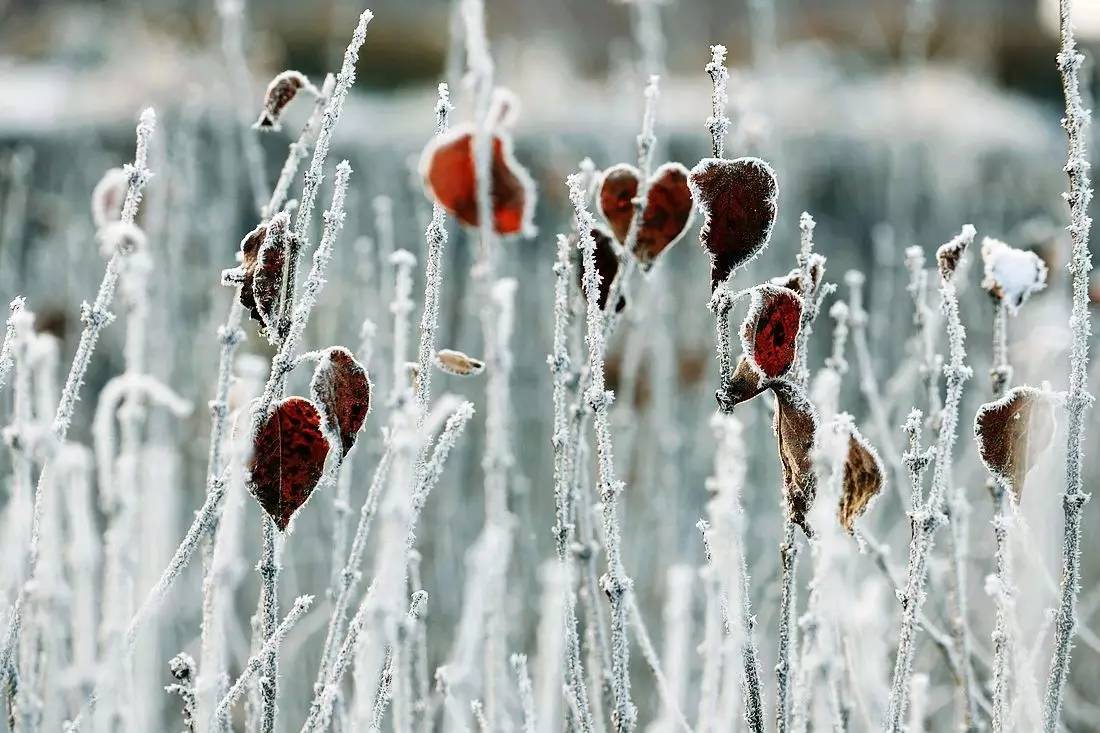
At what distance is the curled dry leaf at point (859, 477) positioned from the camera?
2.33 feet

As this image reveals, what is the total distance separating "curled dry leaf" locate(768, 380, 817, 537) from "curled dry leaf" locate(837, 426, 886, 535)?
3 centimetres

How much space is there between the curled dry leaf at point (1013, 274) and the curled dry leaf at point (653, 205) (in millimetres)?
204

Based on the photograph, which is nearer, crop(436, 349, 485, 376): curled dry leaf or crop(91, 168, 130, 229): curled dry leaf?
crop(436, 349, 485, 376): curled dry leaf

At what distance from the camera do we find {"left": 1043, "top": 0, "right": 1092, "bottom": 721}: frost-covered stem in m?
0.70

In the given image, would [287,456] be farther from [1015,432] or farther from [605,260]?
[1015,432]

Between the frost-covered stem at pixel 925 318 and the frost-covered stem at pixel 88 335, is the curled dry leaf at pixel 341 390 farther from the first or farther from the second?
the frost-covered stem at pixel 925 318

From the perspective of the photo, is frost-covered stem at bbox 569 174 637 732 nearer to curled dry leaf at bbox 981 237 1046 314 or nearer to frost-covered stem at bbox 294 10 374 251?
frost-covered stem at bbox 294 10 374 251

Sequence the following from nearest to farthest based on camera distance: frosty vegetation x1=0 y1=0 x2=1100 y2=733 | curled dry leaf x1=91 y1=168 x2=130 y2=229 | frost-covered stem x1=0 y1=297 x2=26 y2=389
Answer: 1. frosty vegetation x1=0 y1=0 x2=1100 y2=733
2. frost-covered stem x1=0 y1=297 x2=26 y2=389
3. curled dry leaf x1=91 y1=168 x2=130 y2=229

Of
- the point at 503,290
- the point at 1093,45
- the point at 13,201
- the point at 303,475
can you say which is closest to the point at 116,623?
the point at 303,475

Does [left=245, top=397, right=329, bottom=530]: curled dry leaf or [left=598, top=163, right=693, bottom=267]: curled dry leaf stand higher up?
[left=598, top=163, right=693, bottom=267]: curled dry leaf

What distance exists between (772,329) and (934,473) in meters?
0.15

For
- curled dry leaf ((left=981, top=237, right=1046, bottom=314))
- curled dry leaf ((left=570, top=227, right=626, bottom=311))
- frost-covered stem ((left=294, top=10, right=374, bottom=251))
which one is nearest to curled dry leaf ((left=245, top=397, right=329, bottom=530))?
frost-covered stem ((left=294, top=10, right=374, bottom=251))

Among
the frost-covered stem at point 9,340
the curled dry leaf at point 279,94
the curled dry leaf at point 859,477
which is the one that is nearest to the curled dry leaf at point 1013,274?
the curled dry leaf at point 859,477

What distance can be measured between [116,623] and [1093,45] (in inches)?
252
